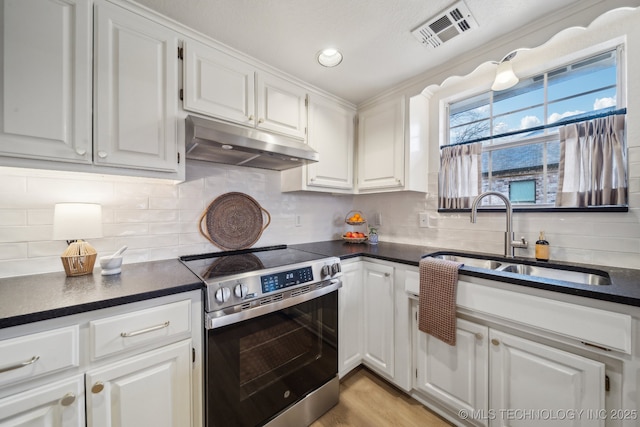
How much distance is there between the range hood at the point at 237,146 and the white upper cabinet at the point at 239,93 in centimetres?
12

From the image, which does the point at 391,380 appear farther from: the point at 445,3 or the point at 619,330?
the point at 445,3

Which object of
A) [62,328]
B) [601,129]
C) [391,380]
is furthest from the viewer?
[391,380]

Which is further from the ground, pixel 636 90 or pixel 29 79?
pixel 636 90

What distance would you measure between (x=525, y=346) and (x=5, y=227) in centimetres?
249

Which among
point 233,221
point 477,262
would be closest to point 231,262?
point 233,221

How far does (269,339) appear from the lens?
4.07 feet

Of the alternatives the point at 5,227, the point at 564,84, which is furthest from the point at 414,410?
the point at 5,227

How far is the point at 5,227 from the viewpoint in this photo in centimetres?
114

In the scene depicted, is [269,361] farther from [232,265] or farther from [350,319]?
[350,319]

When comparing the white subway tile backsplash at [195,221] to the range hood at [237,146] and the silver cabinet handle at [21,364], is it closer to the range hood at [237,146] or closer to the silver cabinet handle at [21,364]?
the range hood at [237,146]

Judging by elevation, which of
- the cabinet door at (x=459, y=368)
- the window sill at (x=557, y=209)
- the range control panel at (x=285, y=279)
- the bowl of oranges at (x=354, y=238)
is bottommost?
the cabinet door at (x=459, y=368)

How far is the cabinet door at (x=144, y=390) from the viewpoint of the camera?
0.87 meters

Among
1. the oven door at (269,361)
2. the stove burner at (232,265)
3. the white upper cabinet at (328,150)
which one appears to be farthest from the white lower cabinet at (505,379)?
the white upper cabinet at (328,150)

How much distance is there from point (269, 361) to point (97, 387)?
676mm
